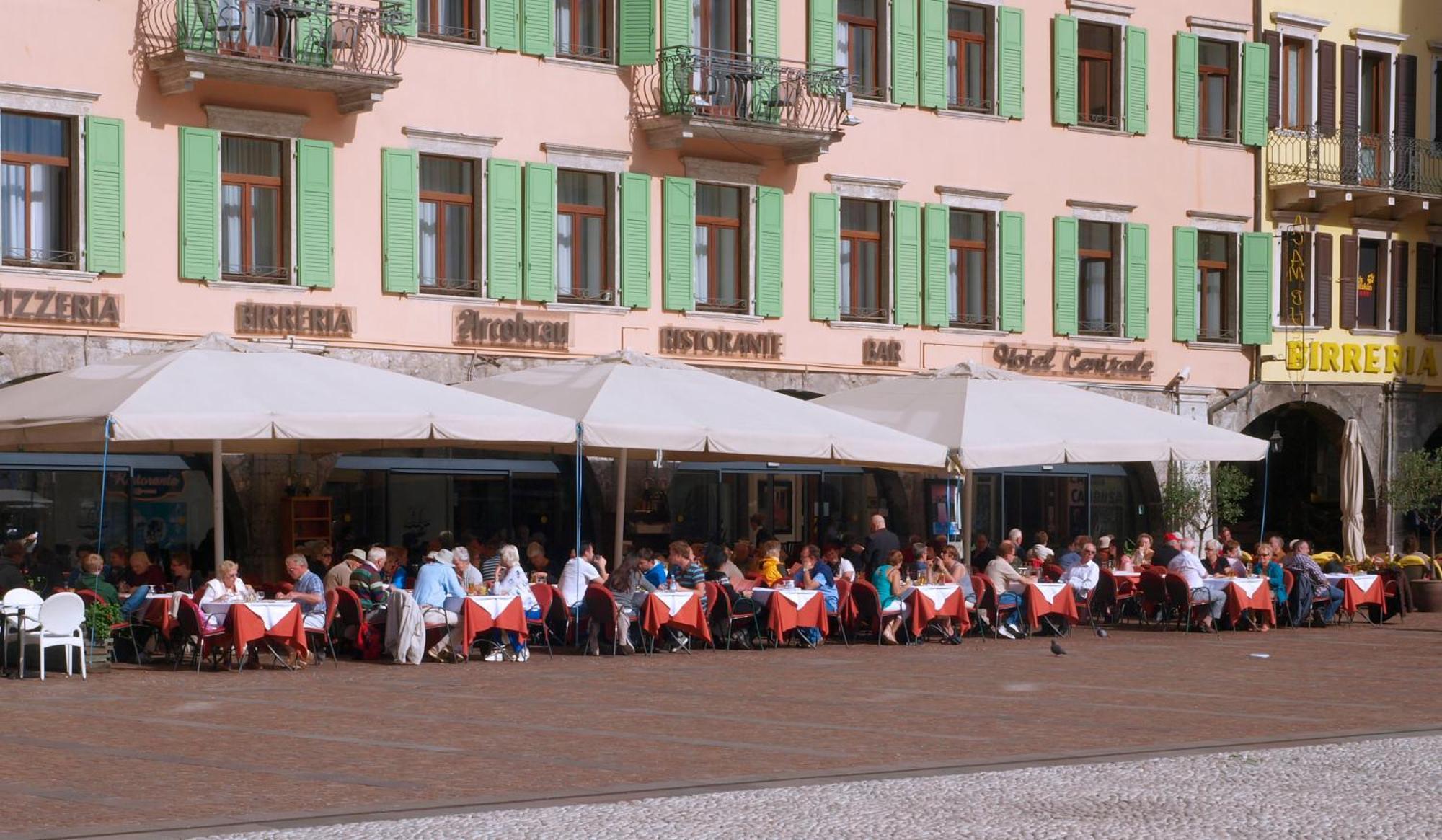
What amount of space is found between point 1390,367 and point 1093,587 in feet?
40.3

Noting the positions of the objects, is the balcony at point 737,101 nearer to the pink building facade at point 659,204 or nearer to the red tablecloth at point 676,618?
the pink building facade at point 659,204

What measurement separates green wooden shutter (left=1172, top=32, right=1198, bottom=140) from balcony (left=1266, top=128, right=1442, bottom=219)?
5.17 feet

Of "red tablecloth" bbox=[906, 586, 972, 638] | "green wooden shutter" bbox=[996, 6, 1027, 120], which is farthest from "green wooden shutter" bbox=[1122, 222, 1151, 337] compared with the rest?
"red tablecloth" bbox=[906, 586, 972, 638]

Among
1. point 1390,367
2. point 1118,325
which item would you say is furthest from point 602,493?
point 1390,367

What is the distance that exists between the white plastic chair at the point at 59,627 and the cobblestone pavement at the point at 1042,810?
342 inches

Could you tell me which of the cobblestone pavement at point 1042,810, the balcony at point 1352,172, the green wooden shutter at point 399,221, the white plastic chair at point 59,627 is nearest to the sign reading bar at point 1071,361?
the balcony at point 1352,172

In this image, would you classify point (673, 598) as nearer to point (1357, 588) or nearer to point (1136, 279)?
point (1357, 588)

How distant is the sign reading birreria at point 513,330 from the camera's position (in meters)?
26.8

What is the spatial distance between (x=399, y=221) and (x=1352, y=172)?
A: 50.5ft

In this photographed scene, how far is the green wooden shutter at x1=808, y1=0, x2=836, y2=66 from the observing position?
2953 centimetres

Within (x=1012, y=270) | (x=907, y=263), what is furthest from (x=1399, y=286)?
(x=907, y=263)

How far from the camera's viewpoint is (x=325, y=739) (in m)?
13.8

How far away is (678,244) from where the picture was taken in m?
28.5

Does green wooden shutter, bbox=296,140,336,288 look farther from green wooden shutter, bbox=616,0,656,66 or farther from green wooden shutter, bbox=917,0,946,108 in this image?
green wooden shutter, bbox=917,0,946,108
